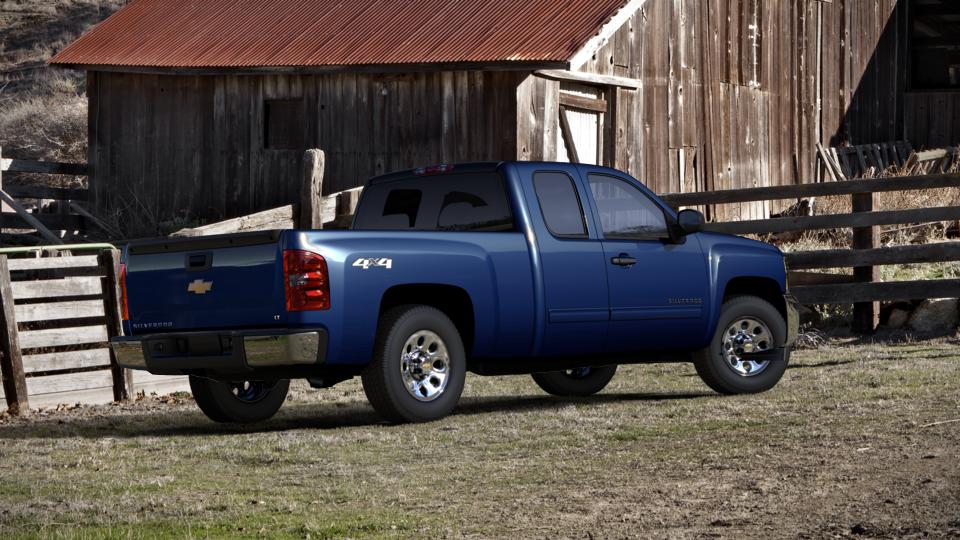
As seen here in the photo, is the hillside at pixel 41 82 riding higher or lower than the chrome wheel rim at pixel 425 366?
higher

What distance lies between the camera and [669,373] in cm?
1420

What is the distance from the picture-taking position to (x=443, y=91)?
21.8 m

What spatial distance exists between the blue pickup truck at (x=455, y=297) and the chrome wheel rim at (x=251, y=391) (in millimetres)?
12

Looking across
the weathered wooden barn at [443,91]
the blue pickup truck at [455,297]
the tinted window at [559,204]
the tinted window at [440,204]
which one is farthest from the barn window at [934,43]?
the tinted window at [440,204]

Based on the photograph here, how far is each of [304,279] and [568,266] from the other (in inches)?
91.6

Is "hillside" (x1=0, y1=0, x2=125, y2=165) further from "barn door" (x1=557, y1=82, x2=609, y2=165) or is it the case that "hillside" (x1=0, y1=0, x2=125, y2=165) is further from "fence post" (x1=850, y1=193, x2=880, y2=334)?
"fence post" (x1=850, y1=193, x2=880, y2=334)

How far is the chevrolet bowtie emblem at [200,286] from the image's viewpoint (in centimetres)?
1000

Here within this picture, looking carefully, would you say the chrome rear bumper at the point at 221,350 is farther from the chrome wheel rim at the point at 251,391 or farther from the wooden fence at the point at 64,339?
the wooden fence at the point at 64,339

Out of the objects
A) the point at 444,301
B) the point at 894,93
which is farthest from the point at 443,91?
the point at 894,93

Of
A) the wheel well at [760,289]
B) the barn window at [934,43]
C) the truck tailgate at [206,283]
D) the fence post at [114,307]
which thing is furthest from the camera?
the barn window at [934,43]

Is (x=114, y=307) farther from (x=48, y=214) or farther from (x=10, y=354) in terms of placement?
(x=48, y=214)

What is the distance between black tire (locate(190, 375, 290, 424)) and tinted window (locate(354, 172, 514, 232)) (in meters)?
1.49

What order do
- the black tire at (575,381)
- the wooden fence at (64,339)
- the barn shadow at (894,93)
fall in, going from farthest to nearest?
the barn shadow at (894,93) → the black tire at (575,381) → the wooden fence at (64,339)

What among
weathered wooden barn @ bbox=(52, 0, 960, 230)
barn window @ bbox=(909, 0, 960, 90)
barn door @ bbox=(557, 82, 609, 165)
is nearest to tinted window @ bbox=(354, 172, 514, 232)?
weathered wooden barn @ bbox=(52, 0, 960, 230)
